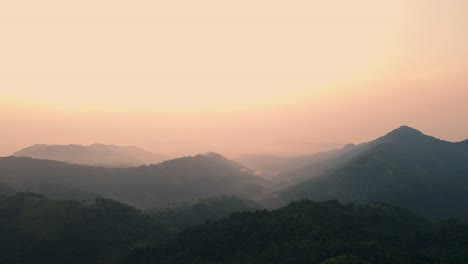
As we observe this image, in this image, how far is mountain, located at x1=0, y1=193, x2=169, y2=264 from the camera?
12875 cm

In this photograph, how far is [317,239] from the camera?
4368 inches

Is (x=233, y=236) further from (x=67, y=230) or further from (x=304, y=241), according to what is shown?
(x=67, y=230)

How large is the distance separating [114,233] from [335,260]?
3485 inches

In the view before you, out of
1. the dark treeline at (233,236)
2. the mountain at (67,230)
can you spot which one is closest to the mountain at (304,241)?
the dark treeline at (233,236)

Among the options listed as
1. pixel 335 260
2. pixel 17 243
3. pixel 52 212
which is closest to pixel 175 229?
pixel 52 212

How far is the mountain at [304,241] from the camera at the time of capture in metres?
98.9

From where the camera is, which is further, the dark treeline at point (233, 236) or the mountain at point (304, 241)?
the dark treeline at point (233, 236)

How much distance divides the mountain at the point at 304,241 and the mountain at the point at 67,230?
70.1 feet

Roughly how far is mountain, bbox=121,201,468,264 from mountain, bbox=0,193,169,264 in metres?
21.4

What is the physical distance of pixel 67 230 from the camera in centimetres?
14325

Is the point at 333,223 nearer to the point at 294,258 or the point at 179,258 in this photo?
the point at 294,258

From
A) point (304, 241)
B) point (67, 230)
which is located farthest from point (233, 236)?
point (67, 230)

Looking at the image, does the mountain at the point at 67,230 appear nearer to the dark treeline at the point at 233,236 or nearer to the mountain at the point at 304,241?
the dark treeline at the point at 233,236

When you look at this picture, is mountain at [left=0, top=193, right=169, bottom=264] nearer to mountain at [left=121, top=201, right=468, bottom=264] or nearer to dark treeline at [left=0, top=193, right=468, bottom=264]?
dark treeline at [left=0, top=193, right=468, bottom=264]
